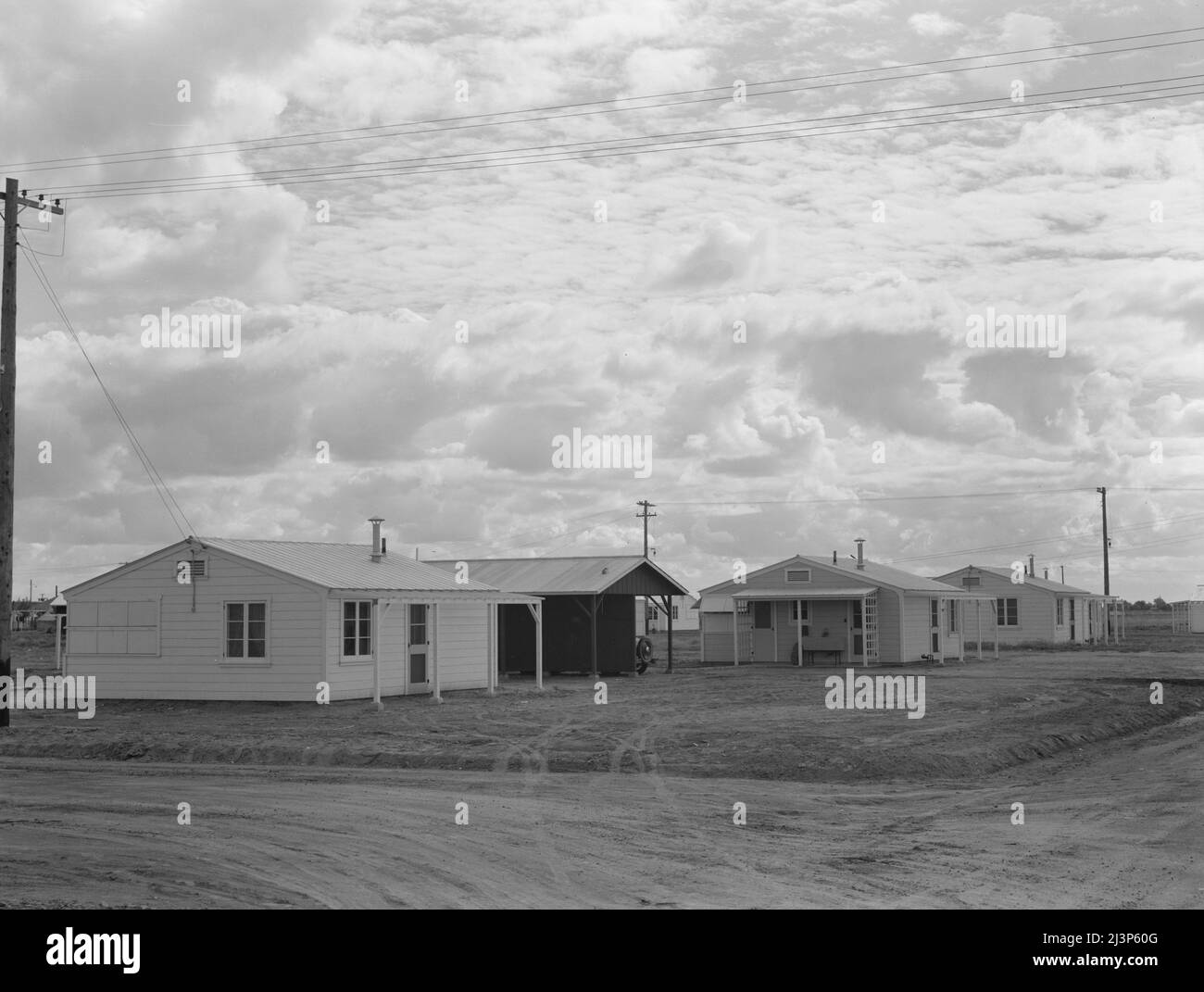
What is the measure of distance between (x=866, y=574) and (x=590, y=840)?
32.5 metres

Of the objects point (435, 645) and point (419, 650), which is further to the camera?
point (419, 650)

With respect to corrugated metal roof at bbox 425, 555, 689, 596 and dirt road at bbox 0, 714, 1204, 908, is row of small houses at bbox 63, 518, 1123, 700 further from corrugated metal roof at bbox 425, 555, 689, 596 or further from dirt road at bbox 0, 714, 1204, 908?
dirt road at bbox 0, 714, 1204, 908

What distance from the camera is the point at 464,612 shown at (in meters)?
30.7

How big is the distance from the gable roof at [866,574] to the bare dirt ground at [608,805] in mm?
15988

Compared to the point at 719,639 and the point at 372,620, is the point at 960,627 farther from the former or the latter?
the point at 372,620

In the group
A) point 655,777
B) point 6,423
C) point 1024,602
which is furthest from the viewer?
point 1024,602

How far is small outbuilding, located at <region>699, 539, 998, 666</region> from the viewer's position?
138 ft

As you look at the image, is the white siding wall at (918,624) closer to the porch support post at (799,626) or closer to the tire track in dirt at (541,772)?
the porch support post at (799,626)

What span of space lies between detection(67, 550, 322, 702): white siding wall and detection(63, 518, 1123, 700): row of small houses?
0.10 ft

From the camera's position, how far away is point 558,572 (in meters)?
38.4

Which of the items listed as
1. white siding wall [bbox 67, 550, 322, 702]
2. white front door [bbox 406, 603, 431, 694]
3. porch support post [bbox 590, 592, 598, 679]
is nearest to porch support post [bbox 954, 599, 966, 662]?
porch support post [bbox 590, 592, 598, 679]

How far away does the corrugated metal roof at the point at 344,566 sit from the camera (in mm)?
26562

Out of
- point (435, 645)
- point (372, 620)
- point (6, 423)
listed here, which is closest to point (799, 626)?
point (435, 645)
